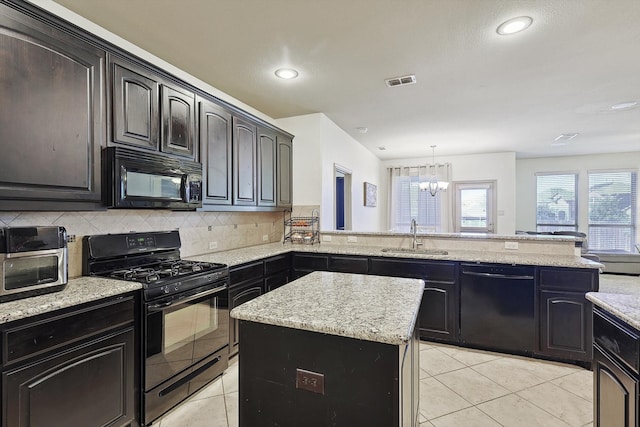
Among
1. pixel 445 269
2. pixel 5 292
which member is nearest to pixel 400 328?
pixel 5 292

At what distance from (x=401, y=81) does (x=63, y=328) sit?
3189 mm

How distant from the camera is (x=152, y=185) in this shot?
2205mm

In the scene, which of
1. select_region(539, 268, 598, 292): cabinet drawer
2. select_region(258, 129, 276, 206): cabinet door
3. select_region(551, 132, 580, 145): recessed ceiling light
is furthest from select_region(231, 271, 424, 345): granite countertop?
select_region(551, 132, 580, 145): recessed ceiling light

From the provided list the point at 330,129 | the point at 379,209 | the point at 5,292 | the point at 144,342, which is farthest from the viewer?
the point at 379,209

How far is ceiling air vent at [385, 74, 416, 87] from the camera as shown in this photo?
2963mm

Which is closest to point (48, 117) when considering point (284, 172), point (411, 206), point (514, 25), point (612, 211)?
point (284, 172)

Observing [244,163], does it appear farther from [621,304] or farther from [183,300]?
[621,304]

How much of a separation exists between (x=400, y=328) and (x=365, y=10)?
6.32ft

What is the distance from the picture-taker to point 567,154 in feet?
22.6

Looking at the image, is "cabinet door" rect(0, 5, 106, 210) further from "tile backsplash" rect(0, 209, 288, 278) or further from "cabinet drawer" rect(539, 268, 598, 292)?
"cabinet drawer" rect(539, 268, 598, 292)

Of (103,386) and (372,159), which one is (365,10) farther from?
(372,159)

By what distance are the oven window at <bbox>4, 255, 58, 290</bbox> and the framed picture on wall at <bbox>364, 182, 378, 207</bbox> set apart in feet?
16.5

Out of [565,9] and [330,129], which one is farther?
[330,129]

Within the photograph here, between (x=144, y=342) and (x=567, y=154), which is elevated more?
(x=567, y=154)
